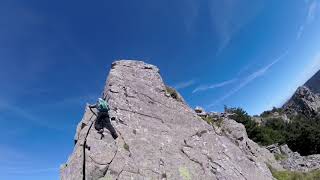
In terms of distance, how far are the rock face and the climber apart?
32cm

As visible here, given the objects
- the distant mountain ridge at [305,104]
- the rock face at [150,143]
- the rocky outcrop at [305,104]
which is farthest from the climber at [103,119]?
the rocky outcrop at [305,104]

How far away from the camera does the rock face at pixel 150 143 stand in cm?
2203

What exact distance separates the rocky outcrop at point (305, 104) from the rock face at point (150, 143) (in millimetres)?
105067

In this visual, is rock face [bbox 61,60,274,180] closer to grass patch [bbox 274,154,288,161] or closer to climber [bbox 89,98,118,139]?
climber [bbox 89,98,118,139]

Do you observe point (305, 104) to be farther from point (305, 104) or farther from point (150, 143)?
point (150, 143)

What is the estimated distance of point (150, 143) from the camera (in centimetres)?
2492

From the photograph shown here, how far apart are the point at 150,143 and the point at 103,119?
3.85 meters

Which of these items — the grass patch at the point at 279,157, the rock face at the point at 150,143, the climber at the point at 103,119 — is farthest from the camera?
the grass patch at the point at 279,157

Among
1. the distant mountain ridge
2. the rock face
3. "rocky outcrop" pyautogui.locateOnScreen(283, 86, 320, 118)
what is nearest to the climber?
the rock face

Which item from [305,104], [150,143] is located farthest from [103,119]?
[305,104]

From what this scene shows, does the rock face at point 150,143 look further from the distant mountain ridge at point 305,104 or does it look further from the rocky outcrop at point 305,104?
the rocky outcrop at point 305,104

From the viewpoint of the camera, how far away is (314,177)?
3159 cm

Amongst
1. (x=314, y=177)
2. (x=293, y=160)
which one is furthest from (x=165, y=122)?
(x=293, y=160)

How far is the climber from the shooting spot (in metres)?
23.5
